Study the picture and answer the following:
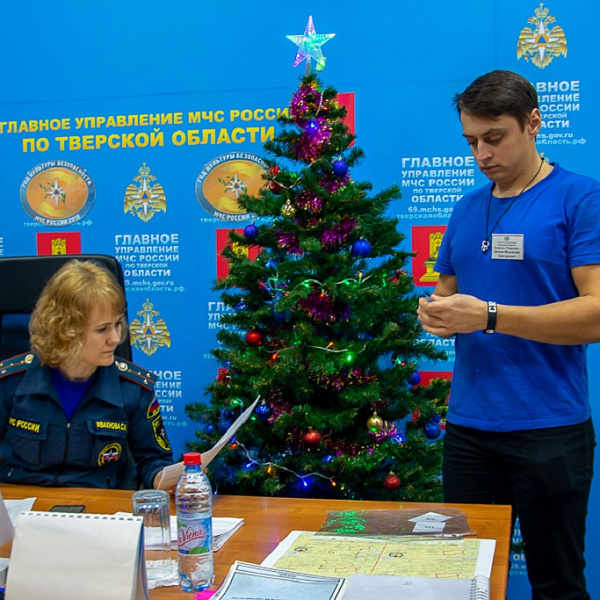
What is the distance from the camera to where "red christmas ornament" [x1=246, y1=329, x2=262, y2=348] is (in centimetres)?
238

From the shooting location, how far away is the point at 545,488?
1675 millimetres

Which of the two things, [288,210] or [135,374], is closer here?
Answer: [135,374]

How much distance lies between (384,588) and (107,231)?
8.39ft

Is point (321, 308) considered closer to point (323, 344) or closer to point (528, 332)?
point (323, 344)

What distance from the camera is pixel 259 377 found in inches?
89.7

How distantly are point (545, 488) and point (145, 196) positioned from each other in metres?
2.22

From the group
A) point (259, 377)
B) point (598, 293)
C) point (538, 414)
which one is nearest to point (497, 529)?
point (538, 414)

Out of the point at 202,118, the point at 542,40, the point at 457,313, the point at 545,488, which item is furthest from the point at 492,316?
the point at 202,118

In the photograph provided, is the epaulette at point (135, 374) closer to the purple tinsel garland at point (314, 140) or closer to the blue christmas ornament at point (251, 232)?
the blue christmas ornament at point (251, 232)

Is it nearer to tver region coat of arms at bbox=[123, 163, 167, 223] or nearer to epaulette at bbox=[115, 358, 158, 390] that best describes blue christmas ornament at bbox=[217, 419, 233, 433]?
epaulette at bbox=[115, 358, 158, 390]

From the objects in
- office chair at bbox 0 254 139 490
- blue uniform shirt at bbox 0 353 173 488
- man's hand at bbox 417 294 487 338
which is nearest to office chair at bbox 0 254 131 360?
office chair at bbox 0 254 139 490

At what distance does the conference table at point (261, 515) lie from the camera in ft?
4.10

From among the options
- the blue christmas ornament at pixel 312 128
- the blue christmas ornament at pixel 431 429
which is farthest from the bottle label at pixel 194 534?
the blue christmas ornament at pixel 312 128

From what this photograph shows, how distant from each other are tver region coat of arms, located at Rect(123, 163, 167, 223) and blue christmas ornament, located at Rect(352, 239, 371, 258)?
126cm
